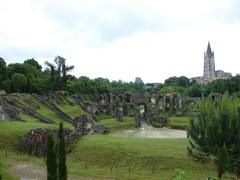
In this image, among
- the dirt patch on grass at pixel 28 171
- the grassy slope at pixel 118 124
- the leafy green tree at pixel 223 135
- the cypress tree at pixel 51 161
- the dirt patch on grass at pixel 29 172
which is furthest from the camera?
the grassy slope at pixel 118 124

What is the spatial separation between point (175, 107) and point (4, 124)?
51137 mm

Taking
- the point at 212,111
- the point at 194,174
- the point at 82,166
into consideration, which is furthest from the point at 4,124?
the point at 212,111

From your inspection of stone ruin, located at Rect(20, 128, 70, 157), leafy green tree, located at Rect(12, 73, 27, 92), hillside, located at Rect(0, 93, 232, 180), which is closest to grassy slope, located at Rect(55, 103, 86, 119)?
leafy green tree, located at Rect(12, 73, 27, 92)

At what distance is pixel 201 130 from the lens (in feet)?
92.3

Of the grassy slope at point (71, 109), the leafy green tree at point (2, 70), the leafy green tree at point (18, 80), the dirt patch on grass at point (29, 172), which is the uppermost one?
the leafy green tree at point (2, 70)

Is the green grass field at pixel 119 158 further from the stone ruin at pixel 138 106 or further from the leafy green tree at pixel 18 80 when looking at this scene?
the leafy green tree at pixel 18 80

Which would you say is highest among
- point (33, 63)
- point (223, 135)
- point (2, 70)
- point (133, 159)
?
point (33, 63)

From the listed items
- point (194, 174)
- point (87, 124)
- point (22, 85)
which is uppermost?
point (22, 85)

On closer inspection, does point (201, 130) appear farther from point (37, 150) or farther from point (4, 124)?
point (4, 124)

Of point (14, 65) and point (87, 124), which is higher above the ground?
point (14, 65)

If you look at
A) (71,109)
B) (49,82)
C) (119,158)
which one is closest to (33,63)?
(49,82)

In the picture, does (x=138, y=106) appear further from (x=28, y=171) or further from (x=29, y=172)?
(x=29, y=172)

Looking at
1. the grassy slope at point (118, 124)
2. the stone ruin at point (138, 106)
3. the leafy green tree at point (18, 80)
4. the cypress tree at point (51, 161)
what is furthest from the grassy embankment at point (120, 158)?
the leafy green tree at point (18, 80)

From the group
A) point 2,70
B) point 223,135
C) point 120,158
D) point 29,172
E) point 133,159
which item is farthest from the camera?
point 2,70
